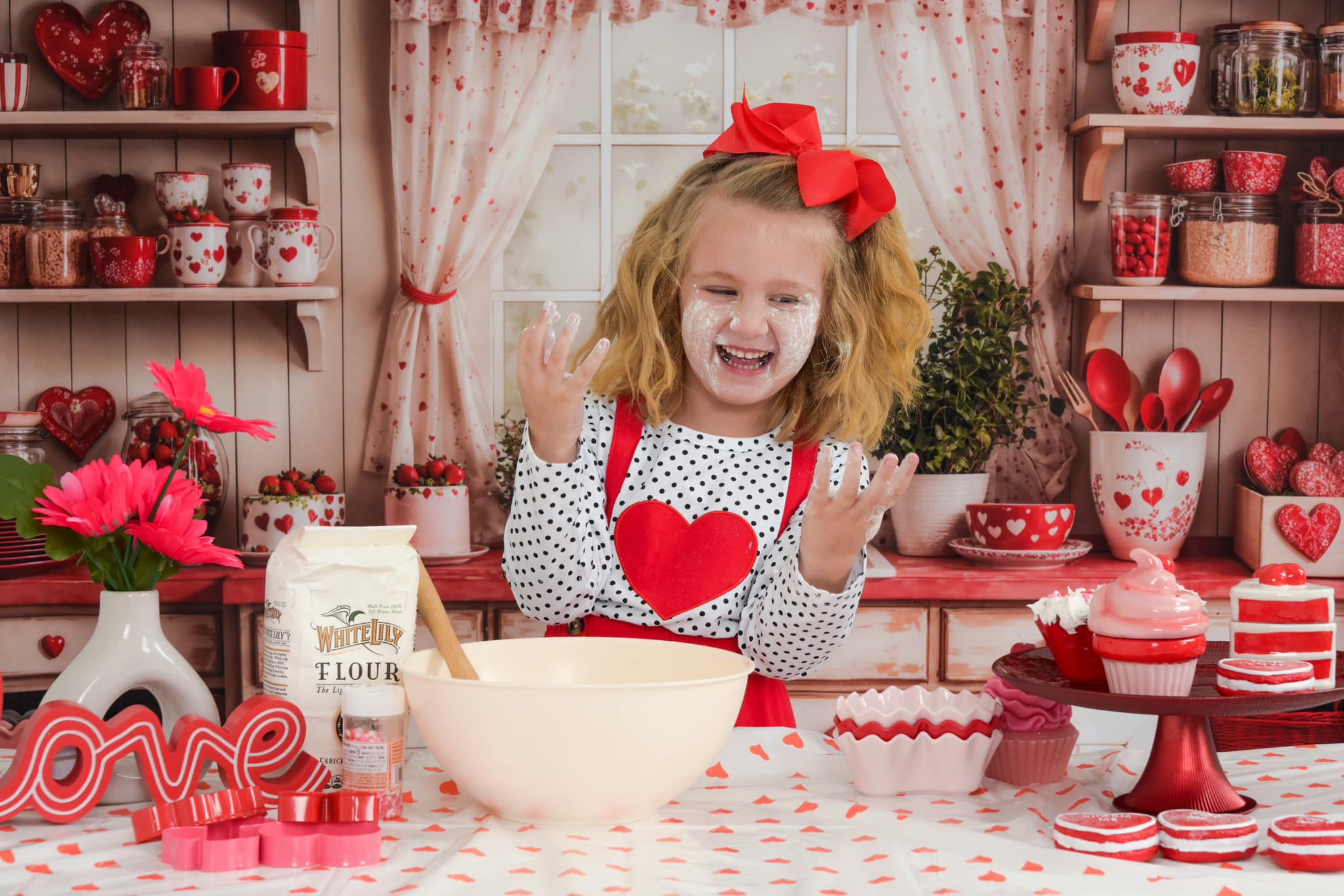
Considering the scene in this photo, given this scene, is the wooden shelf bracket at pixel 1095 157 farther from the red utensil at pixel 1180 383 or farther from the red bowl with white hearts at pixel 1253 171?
the red utensil at pixel 1180 383

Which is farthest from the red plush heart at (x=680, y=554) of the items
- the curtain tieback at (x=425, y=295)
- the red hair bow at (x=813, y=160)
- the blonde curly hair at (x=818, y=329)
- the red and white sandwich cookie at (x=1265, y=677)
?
the curtain tieback at (x=425, y=295)

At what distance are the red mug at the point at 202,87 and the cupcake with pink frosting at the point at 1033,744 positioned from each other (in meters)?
1.99

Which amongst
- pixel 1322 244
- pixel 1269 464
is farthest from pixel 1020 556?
pixel 1322 244

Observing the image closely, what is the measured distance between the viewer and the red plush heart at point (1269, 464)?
8.19 feet

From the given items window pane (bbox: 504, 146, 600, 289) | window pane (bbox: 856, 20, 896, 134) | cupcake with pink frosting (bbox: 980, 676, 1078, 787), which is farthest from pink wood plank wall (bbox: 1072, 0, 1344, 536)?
cupcake with pink frosting (bbox: 980, 676, 1078, 787)

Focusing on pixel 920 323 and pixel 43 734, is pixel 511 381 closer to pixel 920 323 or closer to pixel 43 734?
pixel 920 323

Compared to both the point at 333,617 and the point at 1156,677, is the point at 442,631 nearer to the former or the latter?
the point at 333,617

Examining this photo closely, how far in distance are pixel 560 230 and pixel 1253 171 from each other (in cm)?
139

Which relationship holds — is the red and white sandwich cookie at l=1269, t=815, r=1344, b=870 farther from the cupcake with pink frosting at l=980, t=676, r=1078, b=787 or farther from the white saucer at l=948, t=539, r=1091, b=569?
the white saucer at l=948, t=539, r=1091, b=569

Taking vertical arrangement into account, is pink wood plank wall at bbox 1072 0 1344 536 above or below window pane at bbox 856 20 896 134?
below

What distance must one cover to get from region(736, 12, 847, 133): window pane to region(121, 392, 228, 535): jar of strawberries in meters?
1.32

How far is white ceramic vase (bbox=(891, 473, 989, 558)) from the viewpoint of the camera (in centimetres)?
245

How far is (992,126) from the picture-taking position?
260cm

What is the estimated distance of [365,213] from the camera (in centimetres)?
263
